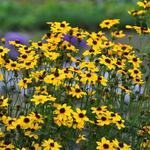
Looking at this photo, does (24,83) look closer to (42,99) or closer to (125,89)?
(42,99)

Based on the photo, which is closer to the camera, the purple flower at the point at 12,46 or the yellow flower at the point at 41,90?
the yellow flower at the point at 41,90

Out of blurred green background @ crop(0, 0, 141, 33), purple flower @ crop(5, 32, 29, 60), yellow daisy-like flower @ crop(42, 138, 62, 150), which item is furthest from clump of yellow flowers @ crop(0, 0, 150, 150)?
blurred green background @ crop(0, 0, 141, 33)

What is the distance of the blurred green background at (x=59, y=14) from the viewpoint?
952 centimetres

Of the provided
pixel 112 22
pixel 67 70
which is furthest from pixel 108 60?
pixel 112 22

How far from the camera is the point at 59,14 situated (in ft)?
32.6

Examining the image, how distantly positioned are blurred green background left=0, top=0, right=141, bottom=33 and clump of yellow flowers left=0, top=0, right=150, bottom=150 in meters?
6.38

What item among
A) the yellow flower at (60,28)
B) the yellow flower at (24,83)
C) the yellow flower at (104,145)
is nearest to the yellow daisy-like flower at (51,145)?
the yellow flower at (104,145)

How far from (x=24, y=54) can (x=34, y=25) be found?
6.74 metres

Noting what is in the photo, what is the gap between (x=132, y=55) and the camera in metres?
3.07

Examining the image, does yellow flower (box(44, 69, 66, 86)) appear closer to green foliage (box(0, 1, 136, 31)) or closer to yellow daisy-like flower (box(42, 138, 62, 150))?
yellow daisy-like flower (box(42, 138, 62, 150))

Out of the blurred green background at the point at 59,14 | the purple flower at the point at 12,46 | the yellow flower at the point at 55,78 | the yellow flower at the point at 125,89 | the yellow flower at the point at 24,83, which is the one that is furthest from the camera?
the blurred green background at the point at 59,14

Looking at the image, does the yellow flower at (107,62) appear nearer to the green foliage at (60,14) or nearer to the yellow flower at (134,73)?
the yellow flower at (134,73)

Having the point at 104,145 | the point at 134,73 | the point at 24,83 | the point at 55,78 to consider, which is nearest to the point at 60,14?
the point at 134,73

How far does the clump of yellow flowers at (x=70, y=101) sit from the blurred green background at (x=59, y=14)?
251 inches
